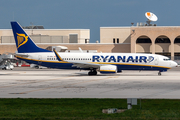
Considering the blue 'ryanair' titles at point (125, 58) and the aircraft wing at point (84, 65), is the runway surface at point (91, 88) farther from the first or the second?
the blue 'ryanair' titles at point (125, 58)

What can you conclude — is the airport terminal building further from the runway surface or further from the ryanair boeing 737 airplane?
the runway surface

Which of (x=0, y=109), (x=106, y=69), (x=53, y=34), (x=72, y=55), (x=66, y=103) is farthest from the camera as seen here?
(x=53, y=34)

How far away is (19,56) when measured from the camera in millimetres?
46625

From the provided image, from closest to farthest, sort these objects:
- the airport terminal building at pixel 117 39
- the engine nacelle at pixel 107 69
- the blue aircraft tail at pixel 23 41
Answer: the engine nacelle at pixel 107 69
the blue aircraft tail at pixel 23 41
the airport terminal building at pixel 117 39

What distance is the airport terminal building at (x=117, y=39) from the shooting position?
3310 inches

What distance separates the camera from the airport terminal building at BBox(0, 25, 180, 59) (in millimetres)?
84062

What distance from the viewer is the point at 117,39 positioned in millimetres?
92500

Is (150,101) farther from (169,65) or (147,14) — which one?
(147,14)

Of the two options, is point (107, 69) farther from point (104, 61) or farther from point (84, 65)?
point (84, 65)

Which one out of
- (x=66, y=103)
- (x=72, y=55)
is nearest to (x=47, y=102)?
(x=66, y=103)

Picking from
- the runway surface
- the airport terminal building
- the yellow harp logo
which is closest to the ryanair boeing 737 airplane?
the yellow harp logo

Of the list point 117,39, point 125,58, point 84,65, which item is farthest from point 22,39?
point 117,39

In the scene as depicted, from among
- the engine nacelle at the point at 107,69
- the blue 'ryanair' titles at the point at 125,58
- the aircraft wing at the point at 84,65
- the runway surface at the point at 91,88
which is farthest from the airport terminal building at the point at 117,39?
the runway surface at the point at 91,88

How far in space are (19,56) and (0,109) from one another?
32.8 meters
